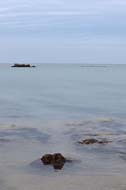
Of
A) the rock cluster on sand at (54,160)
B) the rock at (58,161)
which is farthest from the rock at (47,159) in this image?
the rock at (58,161)

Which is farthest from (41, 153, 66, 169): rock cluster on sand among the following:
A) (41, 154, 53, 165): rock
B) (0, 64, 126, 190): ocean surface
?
(0, 64, 126, 190): ocean surface

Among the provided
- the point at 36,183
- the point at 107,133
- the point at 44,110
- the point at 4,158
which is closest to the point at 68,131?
the point at 107,133

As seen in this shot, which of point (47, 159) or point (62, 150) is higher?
point (47, 159)

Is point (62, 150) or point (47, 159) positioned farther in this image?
point (62, 150)

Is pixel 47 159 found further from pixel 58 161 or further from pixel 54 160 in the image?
pixel 58 161

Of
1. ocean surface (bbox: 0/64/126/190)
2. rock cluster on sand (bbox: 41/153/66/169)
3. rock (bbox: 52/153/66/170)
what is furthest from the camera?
rock cluster on sand (bbox: 41/153/66/169)

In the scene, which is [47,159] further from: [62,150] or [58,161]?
[62,150]

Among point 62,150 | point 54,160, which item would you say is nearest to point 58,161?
point 54,160

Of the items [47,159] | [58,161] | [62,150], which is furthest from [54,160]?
[62,150]

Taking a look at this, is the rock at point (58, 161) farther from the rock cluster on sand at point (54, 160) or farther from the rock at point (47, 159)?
the rock at point (47, 159)

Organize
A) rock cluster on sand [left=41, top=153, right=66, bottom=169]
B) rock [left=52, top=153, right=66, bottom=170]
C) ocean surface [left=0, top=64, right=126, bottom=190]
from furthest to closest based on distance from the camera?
1. rock cluster on sand [left=41, top=153, right=66, bottom=169]
2. rock [left=52, top=153, right=66, bottom=170]
3. ocean surface [left=0, top=64, right=126, bottom=190]

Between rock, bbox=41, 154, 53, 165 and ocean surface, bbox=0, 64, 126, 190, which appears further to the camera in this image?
rock, bbox=41, 154, 53, 165

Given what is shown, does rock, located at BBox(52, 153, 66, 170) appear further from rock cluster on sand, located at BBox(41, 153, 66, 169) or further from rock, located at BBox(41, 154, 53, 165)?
rock, located at BBox(41, 154, 53, 165)

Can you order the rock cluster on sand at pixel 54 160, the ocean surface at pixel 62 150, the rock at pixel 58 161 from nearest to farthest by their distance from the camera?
the ocean surface at pixel 62 150 → the rock at pixel 58 161 → the rock cluster on sand at pixel 54 160
